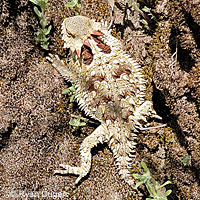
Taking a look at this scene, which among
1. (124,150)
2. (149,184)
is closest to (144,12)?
(124,150)

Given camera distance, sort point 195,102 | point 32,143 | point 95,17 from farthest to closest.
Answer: point 95,17 → point 32,143 → point 195,102

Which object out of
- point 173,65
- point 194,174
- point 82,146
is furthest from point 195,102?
point 82,146

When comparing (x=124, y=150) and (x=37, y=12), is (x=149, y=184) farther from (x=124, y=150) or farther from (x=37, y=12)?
(x=37, y=12)

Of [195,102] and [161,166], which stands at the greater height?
[195,102]

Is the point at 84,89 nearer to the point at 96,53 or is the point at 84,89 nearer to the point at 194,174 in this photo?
the point at 96,53

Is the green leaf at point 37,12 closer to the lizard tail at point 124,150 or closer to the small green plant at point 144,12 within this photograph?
the small green plant at point 144,12
